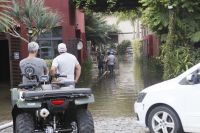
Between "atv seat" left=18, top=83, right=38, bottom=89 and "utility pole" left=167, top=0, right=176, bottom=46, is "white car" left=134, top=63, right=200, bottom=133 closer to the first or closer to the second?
"atv seat" left=18, top=83, right=38, bottom=89

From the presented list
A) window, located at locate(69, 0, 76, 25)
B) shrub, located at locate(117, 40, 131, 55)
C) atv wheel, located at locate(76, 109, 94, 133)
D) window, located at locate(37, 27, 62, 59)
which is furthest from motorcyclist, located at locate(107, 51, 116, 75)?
shrub, located at locate(117, 40, 131, 55)

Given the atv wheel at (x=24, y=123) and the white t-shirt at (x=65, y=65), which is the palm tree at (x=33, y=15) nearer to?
the white t-shirt at (x=65, y=65)

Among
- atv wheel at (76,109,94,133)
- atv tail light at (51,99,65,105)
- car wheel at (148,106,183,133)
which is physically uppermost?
atv tail light at (51,99,65,105)

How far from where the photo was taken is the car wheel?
31.4 ft

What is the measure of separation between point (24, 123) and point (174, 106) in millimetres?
2836

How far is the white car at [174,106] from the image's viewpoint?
9.38 m

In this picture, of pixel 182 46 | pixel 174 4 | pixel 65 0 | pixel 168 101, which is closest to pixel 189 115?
pixel 168 101

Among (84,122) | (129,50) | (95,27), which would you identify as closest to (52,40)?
(95,27)

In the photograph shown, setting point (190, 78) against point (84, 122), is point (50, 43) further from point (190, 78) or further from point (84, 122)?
point (84, 122)

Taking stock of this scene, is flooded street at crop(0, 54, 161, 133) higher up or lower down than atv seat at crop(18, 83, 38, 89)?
lower down

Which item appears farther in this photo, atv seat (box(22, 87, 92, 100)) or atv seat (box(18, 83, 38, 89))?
atv seat (box(18, 83, 38, 89))

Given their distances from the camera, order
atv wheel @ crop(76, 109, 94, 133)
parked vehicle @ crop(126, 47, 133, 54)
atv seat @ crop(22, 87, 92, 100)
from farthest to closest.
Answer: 1. parked vehicle @ crop(126, 47, 133, 54)
2. atv wheel @ crop(76, 109, 94, 133)
3. atv seat @ crop(22, 87, 92, 100)

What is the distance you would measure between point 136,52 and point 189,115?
184ft

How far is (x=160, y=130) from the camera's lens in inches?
388
